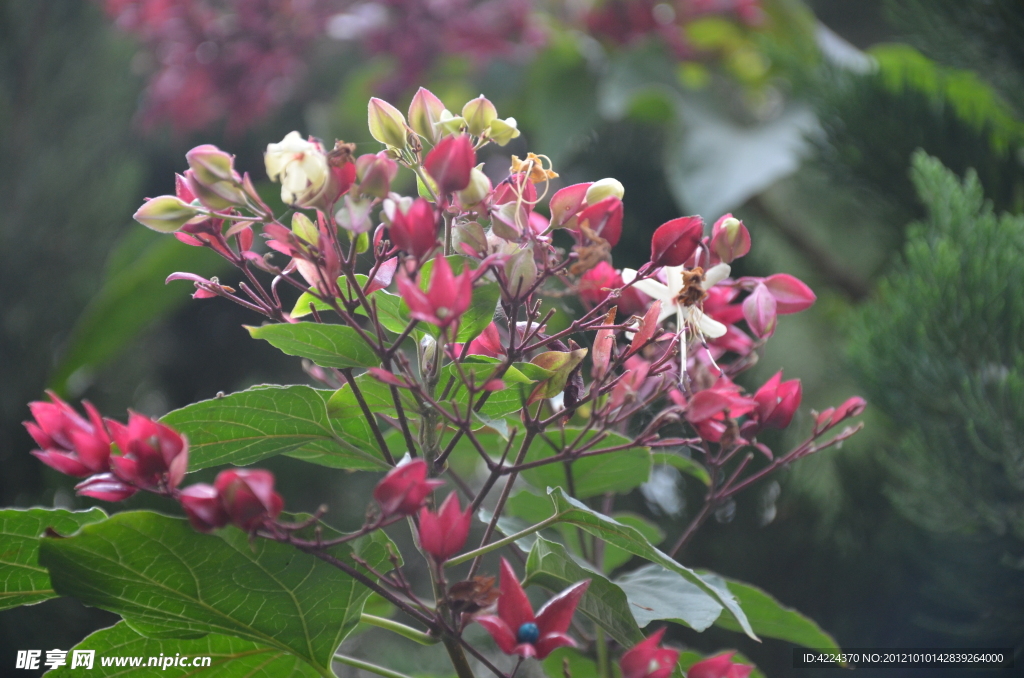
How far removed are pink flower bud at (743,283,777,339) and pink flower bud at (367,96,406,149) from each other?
0.18 m

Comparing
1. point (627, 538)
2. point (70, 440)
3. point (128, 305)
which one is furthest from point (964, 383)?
point (128, 305)

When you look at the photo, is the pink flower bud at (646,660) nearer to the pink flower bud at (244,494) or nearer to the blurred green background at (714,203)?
the pink flower bud at (244,494)

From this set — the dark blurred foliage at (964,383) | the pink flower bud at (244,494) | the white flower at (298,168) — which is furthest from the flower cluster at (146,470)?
the dark blurred foliage at (964,383)

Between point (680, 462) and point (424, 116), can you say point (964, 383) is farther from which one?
point (424, 116)

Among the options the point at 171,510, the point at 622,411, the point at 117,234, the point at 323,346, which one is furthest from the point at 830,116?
the point at 117,234

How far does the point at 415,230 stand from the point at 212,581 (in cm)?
17

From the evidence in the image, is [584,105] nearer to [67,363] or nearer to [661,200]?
[661,200]

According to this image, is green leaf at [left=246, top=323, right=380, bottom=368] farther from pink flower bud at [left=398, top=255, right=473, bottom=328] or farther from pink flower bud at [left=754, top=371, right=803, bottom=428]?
pink flower bud at [left=754, top=371, right=803, bottom=428]

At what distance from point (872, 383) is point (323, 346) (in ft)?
1.36

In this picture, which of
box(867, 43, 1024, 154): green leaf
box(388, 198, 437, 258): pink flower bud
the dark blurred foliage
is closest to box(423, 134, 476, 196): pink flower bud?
box(388, 198, 437, 258): pink flower bud

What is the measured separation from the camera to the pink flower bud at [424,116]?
1.08ft

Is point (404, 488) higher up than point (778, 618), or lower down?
higher up

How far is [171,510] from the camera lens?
69cm

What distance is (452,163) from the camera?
286 mm
